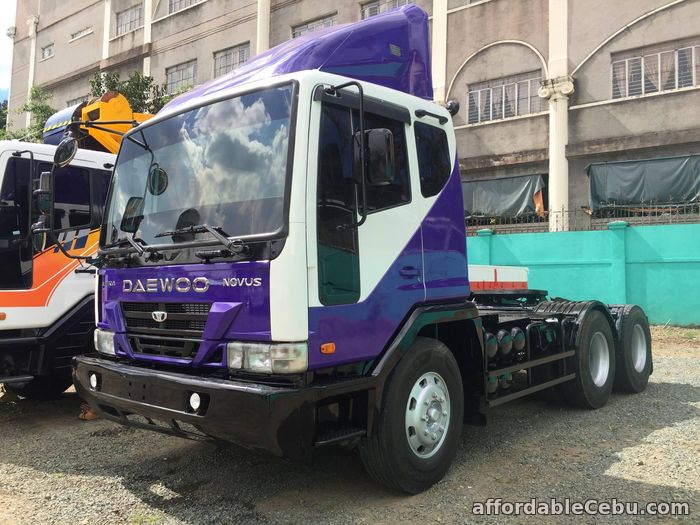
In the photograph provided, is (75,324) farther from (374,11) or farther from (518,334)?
(374,11)

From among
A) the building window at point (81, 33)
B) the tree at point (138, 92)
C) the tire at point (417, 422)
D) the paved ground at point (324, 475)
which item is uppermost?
the building window at point (81, 33)

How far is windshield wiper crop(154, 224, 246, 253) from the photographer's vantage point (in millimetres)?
3281

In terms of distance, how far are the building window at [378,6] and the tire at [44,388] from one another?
16033mm

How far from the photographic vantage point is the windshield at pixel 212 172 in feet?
11.2

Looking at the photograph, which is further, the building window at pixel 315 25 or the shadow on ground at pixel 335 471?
the building window at pixel 315 25

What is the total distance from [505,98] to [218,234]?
637 inches

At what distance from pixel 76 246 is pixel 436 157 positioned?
11.6ft

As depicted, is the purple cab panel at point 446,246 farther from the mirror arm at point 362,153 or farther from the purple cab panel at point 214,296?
the purple cab panel at point 214,296

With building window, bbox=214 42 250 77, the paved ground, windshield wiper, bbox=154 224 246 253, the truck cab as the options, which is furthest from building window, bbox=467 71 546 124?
windshield wiper, bbox=154 224 246 253

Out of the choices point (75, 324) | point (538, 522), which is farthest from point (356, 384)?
point (75, 324)

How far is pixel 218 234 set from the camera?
337 centimetres

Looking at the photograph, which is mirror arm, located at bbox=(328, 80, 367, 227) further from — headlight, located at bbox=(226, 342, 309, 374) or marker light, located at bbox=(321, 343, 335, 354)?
headlight, located at bbox=(226, 342, 309, 374)

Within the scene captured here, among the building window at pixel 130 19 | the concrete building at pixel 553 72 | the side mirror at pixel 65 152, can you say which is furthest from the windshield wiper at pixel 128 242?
the building window at pixel 130 19

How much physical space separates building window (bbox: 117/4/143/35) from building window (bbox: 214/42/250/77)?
6.44 metres
